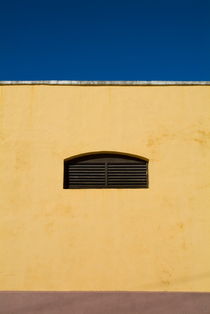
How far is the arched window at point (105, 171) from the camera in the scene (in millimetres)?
5426

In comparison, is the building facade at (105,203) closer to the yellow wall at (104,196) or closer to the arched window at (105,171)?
the yellow wall at (104,196)

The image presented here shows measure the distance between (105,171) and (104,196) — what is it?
517mm

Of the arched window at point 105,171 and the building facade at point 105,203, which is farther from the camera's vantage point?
the arched window at point 105,171

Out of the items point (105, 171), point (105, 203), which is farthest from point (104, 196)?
point (105, 171)

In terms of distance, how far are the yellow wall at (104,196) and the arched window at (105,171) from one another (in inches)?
8.2

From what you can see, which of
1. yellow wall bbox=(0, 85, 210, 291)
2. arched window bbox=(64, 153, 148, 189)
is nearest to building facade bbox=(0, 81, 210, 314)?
yellow wall bbox=(0, 85, 210, 291)

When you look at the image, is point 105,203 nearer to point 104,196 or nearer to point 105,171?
point 104,196

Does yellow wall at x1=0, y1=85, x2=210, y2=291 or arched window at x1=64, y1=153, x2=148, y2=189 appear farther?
arched window at x1=64, y1=153, x2=148, y2=189

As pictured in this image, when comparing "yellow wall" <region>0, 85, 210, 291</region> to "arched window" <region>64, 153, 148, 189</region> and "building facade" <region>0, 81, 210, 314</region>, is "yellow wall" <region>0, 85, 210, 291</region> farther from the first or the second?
"arched window" <region>64, 153, 148, 189</region>

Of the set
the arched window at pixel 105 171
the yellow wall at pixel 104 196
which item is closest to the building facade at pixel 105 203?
the yellow wall at pixel 104 196

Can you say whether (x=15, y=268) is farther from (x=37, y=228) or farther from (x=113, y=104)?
(x=113, y=104)

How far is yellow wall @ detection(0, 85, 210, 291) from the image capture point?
498 centimetres

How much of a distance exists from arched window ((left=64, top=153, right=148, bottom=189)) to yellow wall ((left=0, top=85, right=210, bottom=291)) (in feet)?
0.69

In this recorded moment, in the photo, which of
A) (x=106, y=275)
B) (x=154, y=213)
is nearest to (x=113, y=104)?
(x=154, y=213)
